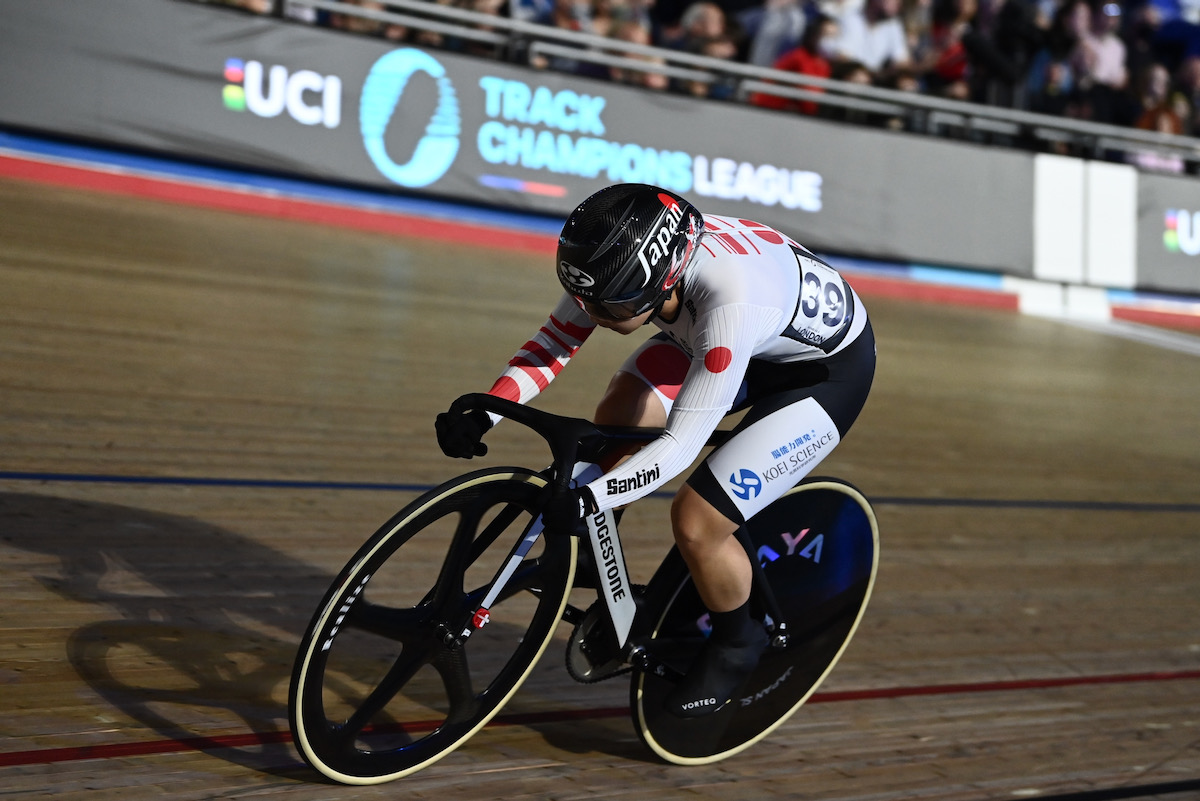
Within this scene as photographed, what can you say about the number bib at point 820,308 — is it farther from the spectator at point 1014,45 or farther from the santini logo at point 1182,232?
the santini logo at point 1182,232

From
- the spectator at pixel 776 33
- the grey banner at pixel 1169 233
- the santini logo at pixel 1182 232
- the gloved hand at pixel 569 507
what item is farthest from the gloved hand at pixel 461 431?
the santini logo at pixel 1182 232

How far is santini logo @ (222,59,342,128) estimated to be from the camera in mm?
7480

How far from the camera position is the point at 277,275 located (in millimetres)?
6359

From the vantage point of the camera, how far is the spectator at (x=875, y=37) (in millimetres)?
9867

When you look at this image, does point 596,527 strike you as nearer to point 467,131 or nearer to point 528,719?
point 528,719

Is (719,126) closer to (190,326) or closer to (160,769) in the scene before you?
(190,326)

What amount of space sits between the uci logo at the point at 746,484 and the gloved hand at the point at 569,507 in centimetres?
35

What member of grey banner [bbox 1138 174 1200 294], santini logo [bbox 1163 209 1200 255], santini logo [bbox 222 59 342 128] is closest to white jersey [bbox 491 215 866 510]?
santini logo [bbox 222 59 342 128]

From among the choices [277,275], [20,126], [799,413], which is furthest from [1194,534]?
[20,126]

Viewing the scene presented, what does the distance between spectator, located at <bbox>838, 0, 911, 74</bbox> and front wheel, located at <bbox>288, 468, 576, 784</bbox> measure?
8489mm

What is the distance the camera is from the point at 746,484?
225 centimetres

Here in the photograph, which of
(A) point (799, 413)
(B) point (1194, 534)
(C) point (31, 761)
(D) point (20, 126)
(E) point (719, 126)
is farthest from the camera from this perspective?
(E) point (719, 126)

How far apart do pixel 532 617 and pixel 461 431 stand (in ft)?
1.74

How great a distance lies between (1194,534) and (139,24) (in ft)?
21.2
